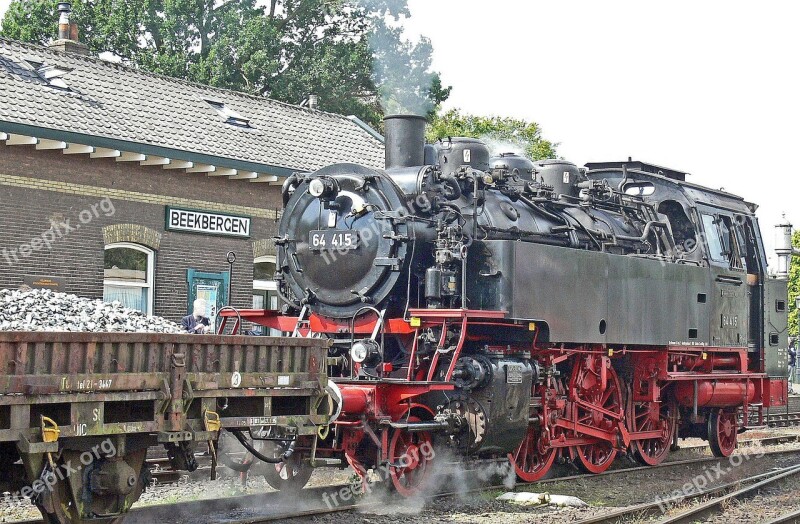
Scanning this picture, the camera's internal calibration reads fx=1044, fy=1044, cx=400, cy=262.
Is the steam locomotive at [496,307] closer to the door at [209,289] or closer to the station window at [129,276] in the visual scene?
the station window at [129,276]

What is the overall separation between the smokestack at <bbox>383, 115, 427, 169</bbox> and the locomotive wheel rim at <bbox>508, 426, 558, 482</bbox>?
9.70 ft

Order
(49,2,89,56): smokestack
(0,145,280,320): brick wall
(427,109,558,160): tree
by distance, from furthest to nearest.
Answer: (427,109,558,160): tree → (49,2,89,56): smokestack → (0,145,280,320): brick wall

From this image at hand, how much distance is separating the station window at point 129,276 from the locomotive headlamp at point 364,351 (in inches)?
289

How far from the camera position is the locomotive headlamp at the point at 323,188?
9906mm

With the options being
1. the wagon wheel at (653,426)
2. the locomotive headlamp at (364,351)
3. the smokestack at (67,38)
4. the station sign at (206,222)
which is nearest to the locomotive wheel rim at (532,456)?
the wagon wheel at (653,426)

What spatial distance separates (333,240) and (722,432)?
21.6 feet

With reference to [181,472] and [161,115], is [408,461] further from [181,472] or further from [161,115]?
[161,115]

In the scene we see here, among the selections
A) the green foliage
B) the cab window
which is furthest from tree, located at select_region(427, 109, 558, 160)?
the cab window

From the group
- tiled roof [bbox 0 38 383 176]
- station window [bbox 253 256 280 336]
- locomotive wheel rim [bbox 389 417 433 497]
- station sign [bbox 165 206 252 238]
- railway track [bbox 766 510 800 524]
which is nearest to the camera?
railway track [bbox 766 510 800 524]

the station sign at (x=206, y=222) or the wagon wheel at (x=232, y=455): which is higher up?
the station sign at (x=206, y=222)

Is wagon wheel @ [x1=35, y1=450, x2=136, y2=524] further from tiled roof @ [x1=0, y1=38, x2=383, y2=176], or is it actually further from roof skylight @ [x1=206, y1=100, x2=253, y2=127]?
roof skylight @ [x1=206, y1=100, x2=253, y2=127]

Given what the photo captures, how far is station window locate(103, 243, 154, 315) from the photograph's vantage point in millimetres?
15766

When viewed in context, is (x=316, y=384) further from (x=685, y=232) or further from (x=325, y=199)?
(x=685, y=232)

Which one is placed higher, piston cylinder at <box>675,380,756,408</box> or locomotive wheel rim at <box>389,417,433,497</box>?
piston cylinder at <box>675,380,756,408</box>
